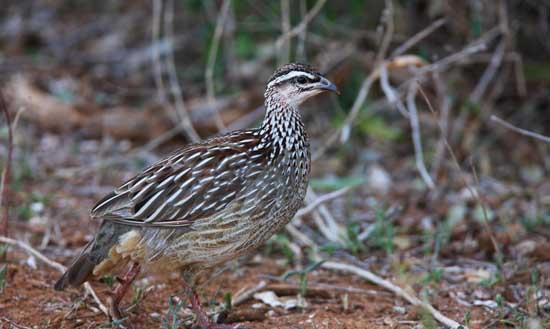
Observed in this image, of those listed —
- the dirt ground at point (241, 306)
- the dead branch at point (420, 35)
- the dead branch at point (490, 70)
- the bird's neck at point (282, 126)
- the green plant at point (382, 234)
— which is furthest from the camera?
the dead branch at point (490, 70)

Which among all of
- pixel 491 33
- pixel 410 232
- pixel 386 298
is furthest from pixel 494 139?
pixel 386 298

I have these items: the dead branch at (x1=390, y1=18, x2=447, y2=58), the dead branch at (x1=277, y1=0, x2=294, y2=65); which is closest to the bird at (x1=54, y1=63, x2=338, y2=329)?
the dead branch at (x1=390, y1=18, x2=447, y2=58)

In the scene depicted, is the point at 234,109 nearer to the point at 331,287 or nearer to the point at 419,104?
the point at 419,104

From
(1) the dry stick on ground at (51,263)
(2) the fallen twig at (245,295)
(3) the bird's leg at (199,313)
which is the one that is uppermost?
(1) the dry stick on ground at (51,263)

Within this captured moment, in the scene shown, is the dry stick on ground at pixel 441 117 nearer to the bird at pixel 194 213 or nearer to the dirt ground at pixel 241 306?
the dirt ground at pixel 241 306

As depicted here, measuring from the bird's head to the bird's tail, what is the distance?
1.35 m

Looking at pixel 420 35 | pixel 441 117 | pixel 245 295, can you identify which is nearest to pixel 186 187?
pixel 245 295

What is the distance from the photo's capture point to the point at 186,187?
16.6 ft

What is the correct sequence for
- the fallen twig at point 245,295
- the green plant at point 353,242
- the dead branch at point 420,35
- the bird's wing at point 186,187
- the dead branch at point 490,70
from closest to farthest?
the bird's wing at point 186,187, the fallen twig at point 245,295, the green plant at point 353,242, the dead branch at point 420,35, the dead branch at point 490,70

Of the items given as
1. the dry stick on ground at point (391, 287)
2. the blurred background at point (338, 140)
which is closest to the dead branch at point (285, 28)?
the blurred background at point (338, 140)

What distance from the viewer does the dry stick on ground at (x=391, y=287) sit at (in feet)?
16.4

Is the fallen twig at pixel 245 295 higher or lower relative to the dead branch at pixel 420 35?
lower

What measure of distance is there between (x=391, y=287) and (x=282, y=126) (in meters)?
1.35

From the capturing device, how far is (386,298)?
571 cm
